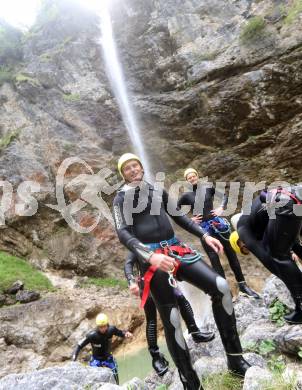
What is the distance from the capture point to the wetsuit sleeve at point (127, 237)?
346 centimetres

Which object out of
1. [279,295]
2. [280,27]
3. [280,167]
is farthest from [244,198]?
[279,295]

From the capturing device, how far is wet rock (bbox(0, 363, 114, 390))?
13.1 feet

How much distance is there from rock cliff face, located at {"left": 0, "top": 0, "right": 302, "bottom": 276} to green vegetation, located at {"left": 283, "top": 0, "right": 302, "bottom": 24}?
69mm

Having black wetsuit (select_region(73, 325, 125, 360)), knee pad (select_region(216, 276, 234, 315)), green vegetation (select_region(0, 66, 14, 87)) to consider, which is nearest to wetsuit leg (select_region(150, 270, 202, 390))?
knee pad (select_region(216, 276, 234, 315))

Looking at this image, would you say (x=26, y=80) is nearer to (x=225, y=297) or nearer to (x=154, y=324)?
(x=154, y=324)

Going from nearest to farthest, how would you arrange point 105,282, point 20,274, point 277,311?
point 277,311
point 20,274
point 105,282

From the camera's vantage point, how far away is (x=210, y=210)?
23.4ft

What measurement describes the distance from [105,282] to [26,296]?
3.03 metres

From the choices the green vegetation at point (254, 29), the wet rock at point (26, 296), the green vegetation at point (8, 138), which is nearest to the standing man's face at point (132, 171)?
the wet rock at point (26, 296)

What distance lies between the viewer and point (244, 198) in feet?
48.7

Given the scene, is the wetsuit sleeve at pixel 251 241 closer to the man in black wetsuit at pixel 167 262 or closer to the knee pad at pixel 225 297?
the man in black wetsuit at pixel 167 262

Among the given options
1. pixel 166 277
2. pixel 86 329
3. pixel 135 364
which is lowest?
pixel 86 329

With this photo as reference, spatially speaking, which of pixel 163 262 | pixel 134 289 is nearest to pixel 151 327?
pixel 134 289

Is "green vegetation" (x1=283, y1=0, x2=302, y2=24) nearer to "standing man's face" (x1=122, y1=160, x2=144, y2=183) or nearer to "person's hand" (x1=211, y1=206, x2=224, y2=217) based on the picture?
"person's hand" (x1=211, y1=206, x2=224, y2=217)
